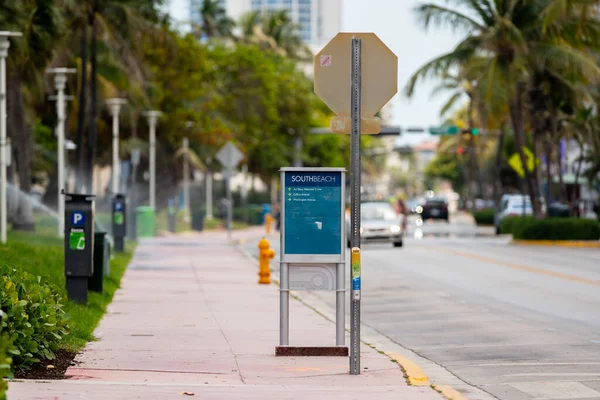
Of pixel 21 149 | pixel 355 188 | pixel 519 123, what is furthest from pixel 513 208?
pixel 355 188

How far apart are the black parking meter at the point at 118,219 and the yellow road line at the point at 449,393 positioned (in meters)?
21.5

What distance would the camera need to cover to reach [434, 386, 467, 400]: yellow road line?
980 cm

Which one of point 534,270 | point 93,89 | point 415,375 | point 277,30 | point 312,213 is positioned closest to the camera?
point 415,375

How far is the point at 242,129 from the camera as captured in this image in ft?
228

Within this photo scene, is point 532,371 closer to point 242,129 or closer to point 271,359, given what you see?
point 271,359

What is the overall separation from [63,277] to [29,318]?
8576 millimetres

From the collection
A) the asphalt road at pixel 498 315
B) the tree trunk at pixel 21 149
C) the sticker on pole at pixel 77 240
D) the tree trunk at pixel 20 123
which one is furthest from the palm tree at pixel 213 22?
the sticker on pole at pixel 77 240

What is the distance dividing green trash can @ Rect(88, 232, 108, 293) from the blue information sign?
6.85 metres

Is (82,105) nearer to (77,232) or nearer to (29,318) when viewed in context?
(77,232)

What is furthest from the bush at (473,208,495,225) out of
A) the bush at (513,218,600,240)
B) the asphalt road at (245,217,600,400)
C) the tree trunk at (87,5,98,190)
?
the asphalt road at (245,217,600,400)

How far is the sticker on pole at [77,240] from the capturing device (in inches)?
635

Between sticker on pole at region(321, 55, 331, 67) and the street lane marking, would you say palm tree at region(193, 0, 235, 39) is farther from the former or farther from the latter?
sticker on pole at region(321, 55, 331, 67)

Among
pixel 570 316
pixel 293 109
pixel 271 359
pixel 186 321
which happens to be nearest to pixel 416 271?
pixel 570 316

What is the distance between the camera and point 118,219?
31.2 meters
